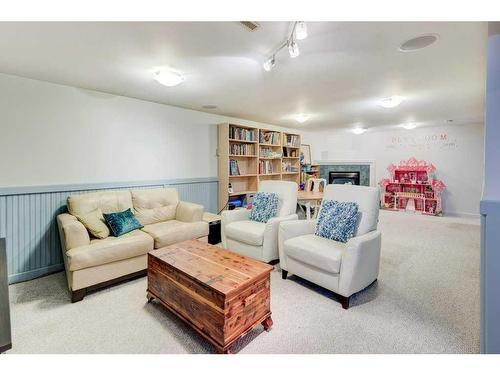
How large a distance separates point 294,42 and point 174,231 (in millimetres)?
2264

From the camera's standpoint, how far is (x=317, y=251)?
223 centimetres

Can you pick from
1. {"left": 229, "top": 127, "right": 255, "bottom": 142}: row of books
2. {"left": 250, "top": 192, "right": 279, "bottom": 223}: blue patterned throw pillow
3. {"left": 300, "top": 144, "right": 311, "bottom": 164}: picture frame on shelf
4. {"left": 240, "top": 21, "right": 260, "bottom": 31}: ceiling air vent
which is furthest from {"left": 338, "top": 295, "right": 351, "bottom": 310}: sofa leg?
{"left": 300, "top": 144, "right": 311, "bottom": 164}: picture frame on shelf

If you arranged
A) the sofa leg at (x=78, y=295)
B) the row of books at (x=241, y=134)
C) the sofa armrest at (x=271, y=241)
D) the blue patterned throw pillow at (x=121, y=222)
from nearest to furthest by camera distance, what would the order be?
the sofa leg at (x=78, y=295) → the blue patterned throw pillow at (x=121, y=222) → the sofa armrest at (x=271, y=241) → the row of books at (x=241, y=134)

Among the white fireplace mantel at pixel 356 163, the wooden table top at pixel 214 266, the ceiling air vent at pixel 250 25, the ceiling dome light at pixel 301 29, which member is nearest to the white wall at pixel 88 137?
the wooden table top at pixel 214 266

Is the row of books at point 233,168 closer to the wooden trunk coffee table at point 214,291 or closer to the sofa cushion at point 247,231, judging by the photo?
the sofa cushion at point 247,231

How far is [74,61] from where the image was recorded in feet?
7.25

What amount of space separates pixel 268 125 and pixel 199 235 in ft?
10.9

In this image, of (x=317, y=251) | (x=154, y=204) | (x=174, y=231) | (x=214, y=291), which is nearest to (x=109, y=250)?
(x=174, y=231)

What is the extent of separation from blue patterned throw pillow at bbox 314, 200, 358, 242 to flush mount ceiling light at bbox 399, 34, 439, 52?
137 centimetres

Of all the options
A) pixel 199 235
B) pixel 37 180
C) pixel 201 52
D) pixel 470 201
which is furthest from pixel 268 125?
pixel 470 201

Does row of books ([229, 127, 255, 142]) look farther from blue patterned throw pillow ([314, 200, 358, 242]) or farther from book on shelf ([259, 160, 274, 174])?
blue patterned throw pillow ([314, 200, 358, 242])

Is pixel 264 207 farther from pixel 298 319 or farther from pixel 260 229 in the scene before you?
pixel 298 319

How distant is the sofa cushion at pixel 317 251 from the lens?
2116 mm

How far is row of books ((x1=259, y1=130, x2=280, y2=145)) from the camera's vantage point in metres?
5.12
